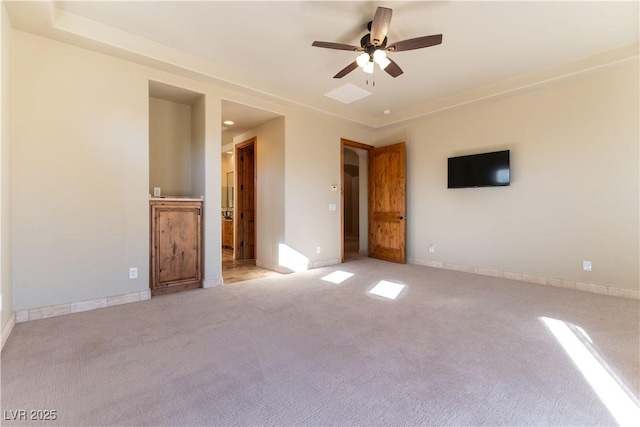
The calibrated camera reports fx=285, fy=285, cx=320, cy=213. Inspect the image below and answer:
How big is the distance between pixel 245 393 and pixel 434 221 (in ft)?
14.9

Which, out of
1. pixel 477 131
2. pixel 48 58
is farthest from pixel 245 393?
pixel 477 131

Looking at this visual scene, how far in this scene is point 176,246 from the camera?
3631mm

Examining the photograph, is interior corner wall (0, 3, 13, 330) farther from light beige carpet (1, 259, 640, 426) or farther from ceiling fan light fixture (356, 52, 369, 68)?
ceiling fan light fixture (356, 52, 369, 68)

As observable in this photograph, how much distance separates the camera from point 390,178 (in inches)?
225

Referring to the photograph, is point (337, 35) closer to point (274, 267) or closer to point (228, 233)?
point (274, 267)

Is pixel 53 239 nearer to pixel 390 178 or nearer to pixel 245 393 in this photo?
pixel 245 393

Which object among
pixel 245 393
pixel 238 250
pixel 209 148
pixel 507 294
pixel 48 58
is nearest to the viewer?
pixel 245 393

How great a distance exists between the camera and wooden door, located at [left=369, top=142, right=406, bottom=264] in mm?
5500

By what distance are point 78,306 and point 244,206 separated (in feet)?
11.8

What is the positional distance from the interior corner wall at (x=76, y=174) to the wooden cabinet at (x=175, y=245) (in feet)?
0.52

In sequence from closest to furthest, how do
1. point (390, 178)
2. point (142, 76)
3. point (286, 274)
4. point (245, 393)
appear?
point (245, 393) < point (142, 76) < point (286, 274) < point (390, 178)

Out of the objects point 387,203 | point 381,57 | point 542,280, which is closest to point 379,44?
point 381,57

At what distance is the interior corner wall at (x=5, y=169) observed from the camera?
7.45 feet

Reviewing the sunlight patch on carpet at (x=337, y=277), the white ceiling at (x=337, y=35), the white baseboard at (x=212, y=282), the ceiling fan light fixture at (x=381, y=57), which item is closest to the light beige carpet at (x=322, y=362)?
the white baseboard at (x=212, y=282)
